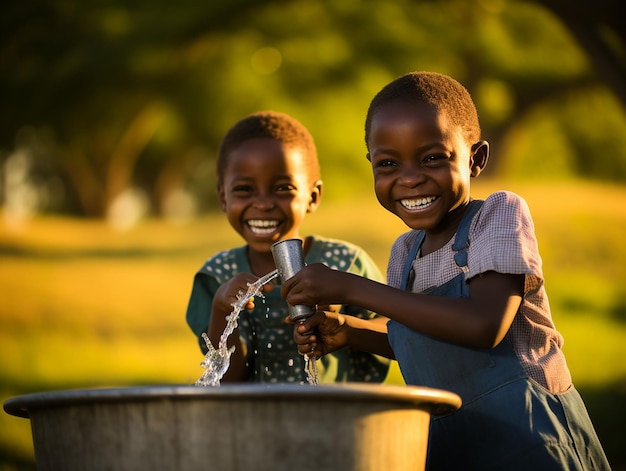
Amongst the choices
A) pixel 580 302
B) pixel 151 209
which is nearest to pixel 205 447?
pixel 580 302

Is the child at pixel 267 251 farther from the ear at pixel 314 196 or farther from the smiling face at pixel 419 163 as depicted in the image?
the smiling face at pixel 419 163

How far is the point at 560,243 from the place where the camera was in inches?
334

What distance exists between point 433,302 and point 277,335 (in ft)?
3.61

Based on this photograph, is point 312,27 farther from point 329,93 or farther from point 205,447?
point 205,447

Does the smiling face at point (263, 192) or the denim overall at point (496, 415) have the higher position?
the smiling face at point (263, 192)

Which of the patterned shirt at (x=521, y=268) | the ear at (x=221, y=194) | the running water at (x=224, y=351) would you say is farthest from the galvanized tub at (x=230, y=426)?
the ear at (x=221, y=194)

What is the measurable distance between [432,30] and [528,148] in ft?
4.93

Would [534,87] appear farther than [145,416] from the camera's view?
Yes

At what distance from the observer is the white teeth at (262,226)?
10.1 ft

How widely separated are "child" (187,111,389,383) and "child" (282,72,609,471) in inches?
24.1

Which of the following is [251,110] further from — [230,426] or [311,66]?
[230,426]

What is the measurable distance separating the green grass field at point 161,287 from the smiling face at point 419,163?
548 centimetres

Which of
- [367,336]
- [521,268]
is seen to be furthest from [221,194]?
[521,268]

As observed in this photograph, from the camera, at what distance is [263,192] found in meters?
3.09
